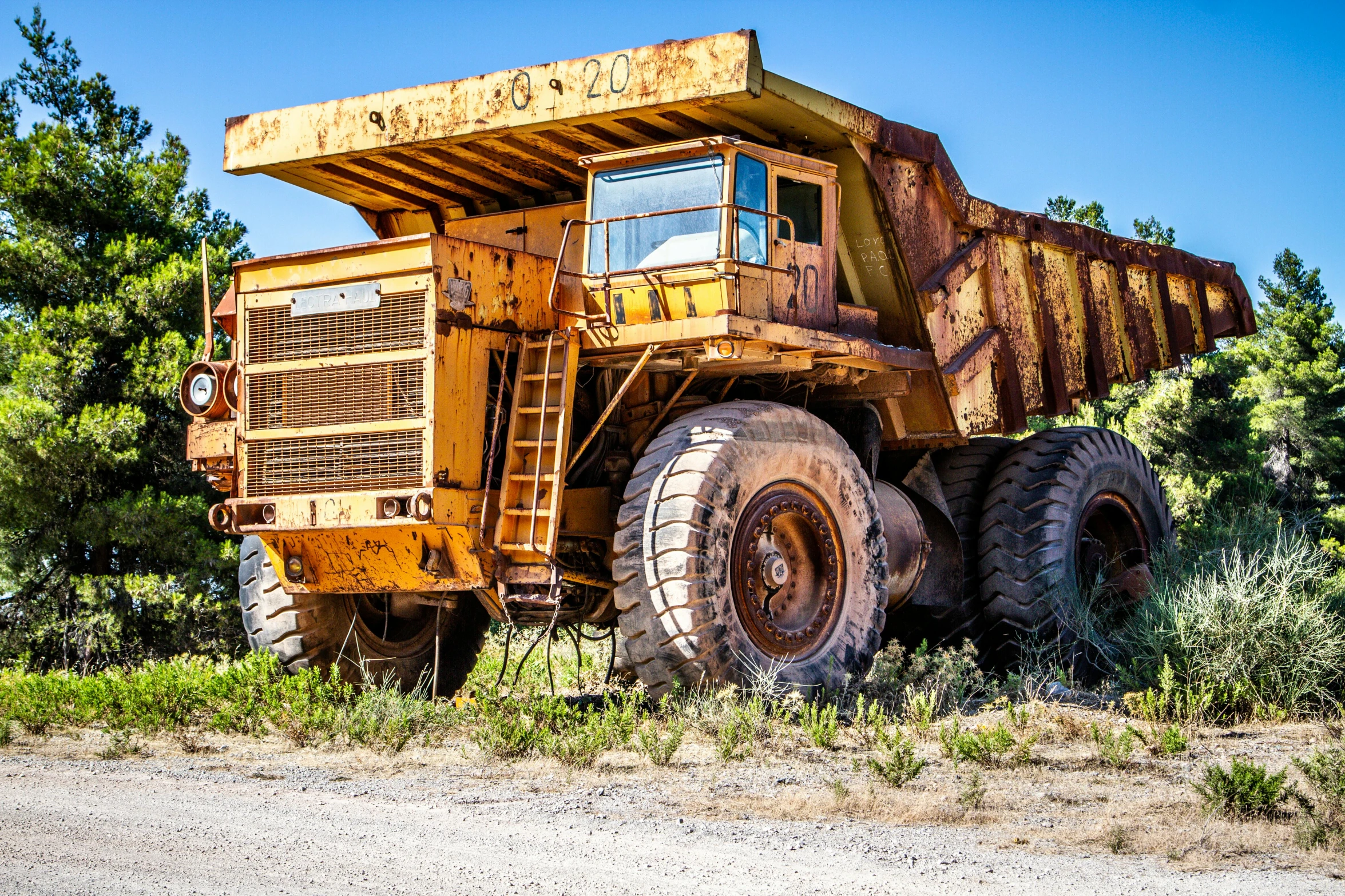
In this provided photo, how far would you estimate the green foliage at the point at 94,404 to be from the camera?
13.8m

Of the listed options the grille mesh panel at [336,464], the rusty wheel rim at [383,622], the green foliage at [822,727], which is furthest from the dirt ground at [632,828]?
the rusty wheel rim at [383,622]

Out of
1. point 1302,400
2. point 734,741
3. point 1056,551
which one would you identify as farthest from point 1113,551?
point 1302,400

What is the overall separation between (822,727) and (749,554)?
147cm

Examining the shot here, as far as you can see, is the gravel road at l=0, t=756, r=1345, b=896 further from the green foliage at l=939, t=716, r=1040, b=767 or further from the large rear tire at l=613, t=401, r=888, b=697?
the large rear tire at l=613, t=401, r=888, b=697

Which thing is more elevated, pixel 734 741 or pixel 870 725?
pixel 734 741

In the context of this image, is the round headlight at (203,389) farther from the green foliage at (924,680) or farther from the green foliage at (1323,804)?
the green foliage at (1323,804)

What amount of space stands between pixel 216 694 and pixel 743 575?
346 cm

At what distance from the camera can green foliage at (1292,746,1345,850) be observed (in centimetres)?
473

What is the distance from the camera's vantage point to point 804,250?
8.73 metres

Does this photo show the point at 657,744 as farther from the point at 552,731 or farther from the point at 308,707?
the point at 308,707

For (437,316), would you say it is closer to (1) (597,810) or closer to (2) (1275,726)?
(1) (597,810)

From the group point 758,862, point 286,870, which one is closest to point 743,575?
point 758,862

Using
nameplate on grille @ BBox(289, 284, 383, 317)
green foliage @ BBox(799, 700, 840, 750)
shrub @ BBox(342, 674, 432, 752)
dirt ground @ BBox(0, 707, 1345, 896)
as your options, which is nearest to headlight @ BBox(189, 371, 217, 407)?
→ nameplate on grille @ BBox(289, 284, 383, 317)

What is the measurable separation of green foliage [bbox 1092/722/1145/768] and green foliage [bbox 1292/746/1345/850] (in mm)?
865
